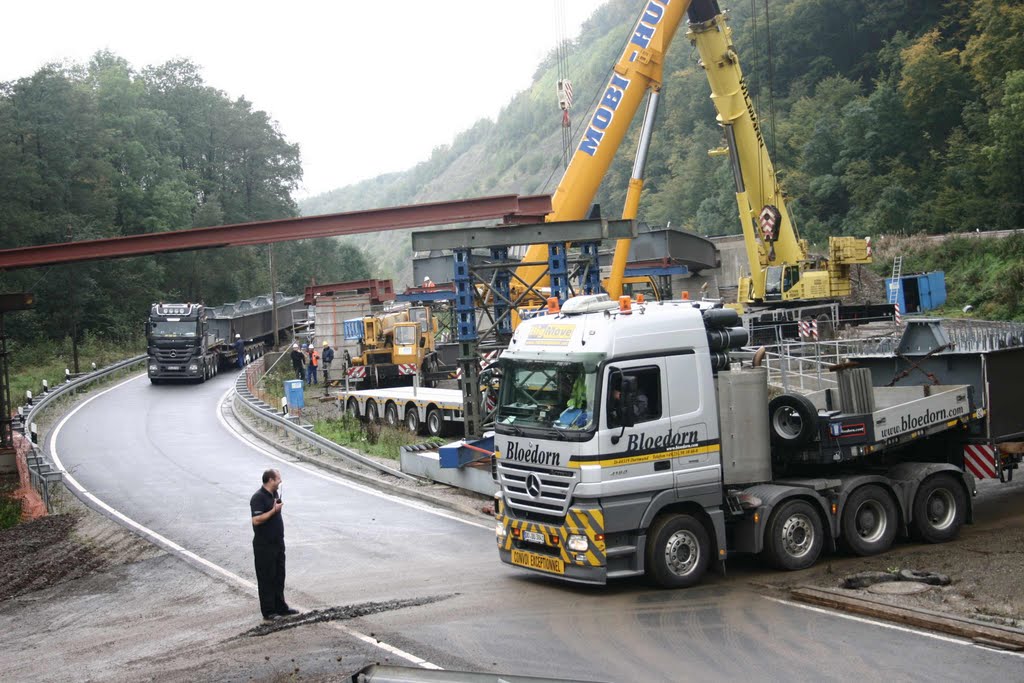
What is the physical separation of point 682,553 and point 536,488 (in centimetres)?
183

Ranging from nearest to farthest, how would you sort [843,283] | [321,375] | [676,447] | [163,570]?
[676,447], [163,570], [843,283], [321,375]

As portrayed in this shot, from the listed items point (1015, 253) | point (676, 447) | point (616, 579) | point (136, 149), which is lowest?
point (616, 579)

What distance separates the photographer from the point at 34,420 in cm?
3325

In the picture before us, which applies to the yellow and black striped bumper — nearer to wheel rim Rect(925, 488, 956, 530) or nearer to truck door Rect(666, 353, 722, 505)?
truck door Rect(666, 353, 722, 505)

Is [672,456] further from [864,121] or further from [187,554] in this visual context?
[864,121]

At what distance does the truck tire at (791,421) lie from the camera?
506 inches

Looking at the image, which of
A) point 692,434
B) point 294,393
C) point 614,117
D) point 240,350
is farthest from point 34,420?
point 692,434

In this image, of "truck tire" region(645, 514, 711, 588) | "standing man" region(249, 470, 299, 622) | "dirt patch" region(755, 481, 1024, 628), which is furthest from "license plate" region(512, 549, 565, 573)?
"standing man" region(249, 470, 299, 622)

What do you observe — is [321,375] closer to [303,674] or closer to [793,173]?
[303,674]

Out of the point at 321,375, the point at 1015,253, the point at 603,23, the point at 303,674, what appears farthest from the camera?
the point at 603,23

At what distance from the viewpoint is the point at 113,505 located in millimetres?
19812

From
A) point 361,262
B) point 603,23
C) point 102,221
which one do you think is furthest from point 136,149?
point 603,23

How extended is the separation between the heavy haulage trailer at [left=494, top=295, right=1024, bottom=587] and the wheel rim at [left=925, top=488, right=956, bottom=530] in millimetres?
125

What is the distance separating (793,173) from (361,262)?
45.8m
